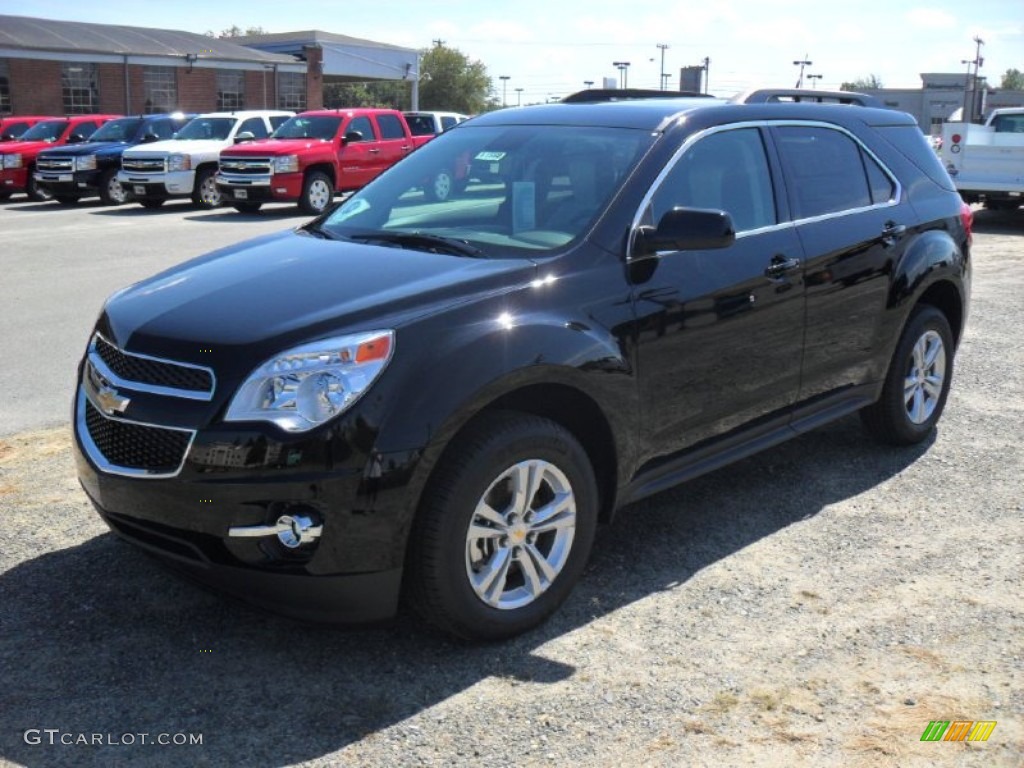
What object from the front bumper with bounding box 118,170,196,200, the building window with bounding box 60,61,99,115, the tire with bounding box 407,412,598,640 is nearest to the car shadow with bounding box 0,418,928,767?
the tire with bounding box 407,412,598,640

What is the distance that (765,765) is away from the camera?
10.2 feet

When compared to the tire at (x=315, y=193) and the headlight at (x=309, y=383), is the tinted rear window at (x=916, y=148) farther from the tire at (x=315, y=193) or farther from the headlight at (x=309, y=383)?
the tire at (x=315, y=193)

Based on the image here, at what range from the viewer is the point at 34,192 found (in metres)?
23.6

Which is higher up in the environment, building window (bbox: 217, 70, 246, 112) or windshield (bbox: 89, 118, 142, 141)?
building window (bbox: 217, 70, 246, 112)

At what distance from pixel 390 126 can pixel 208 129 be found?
3.75 m

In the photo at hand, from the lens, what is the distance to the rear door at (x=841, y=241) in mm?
5027

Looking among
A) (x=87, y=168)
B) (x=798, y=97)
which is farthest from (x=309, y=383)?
(x=87, y=168)

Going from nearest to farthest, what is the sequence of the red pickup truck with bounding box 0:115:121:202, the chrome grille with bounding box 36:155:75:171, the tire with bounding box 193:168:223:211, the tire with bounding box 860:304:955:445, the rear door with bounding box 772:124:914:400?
1. the rear door with bounding box 772:124:914:400
2. the tire with bounding box 860:304:955:445
3. the tire with bounding box 193:168:223:211
4. the chrome grille with bounding box 36:155:75:171
5. the red pickup truck with bounding box 0:115:121:202

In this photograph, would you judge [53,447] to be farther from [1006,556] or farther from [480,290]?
[1006,556]

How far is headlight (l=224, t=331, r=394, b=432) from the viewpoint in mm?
3346

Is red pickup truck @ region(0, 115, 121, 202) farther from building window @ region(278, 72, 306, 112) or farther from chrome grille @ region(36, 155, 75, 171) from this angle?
building window @ region(278, 72, 306, 112)

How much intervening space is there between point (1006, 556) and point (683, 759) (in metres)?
2.17

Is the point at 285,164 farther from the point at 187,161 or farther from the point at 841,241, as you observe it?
the point at 841,241

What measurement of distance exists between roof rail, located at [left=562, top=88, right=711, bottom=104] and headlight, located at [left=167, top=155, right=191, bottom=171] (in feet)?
54.8
